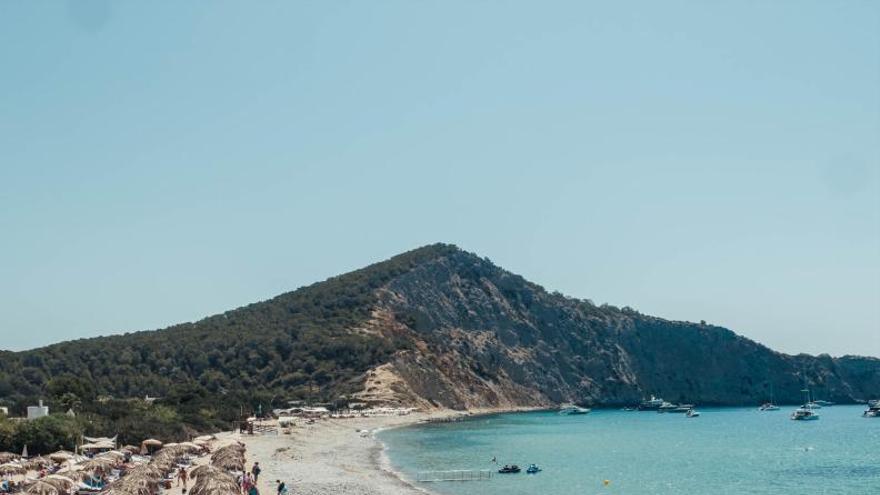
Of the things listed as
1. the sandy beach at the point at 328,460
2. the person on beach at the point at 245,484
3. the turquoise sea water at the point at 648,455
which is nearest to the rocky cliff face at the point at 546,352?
the turquoise sea water at the point at 648,455

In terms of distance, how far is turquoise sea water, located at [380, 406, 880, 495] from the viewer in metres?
51.3

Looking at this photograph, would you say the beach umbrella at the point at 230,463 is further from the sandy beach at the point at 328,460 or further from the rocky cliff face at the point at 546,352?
the rocky cliff face at the point at 546,352

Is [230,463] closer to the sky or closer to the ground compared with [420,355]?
closer to the ground

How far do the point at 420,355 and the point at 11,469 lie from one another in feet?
304

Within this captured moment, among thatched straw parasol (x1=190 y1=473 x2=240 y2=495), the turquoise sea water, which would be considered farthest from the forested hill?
thatched straw parasol (x1=190 y1=473 x2=240 y2=495)

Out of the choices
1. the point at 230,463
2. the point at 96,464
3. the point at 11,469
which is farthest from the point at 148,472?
the point at 230,463

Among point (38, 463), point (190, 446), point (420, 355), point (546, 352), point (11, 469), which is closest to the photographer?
point (11, 469)

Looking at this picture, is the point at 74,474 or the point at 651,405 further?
the point at 651,405

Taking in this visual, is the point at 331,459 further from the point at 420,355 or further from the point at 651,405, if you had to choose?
the point at 651,405

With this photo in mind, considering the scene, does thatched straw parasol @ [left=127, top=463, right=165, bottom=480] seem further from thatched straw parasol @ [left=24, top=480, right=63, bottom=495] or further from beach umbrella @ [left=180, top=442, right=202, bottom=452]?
beach umbrella @ [left=180, top=442, right=202, bottom=452]

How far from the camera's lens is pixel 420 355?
13325 cm

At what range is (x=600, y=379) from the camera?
174 metres

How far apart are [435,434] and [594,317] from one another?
99.6 meters

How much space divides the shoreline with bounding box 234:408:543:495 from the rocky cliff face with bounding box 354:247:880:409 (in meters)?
35.5
